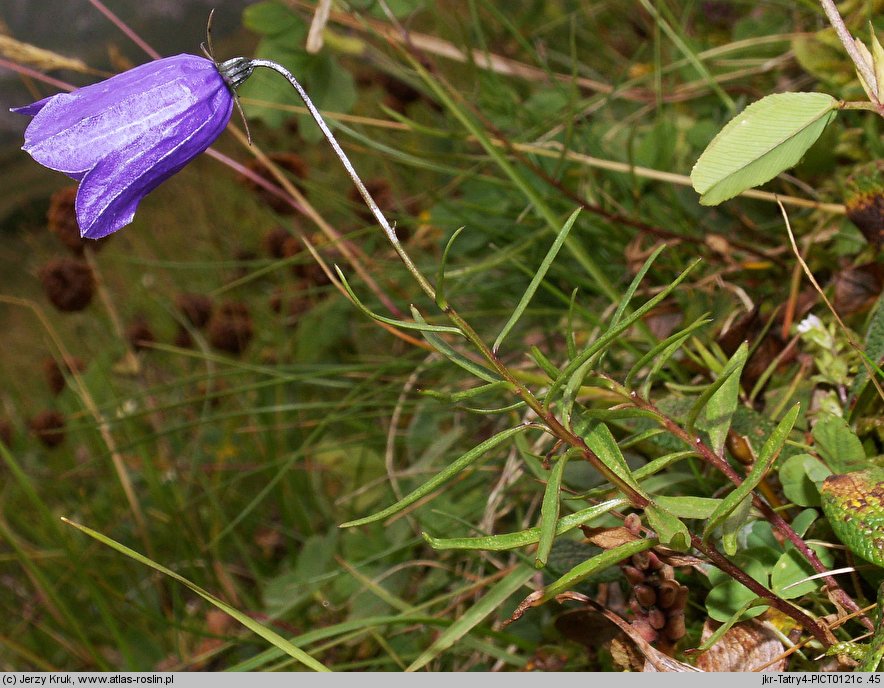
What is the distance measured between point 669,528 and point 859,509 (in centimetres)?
15

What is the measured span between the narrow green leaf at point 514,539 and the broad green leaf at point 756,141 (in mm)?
254

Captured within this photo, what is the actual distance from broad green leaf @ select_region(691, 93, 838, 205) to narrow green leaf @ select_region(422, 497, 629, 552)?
0.25 meters

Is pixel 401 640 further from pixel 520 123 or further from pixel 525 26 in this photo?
pixel 525 26

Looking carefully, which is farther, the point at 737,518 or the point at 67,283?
the point at 67,283

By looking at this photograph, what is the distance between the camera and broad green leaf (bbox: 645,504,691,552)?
539 mm

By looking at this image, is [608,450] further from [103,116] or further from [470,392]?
[103,116]

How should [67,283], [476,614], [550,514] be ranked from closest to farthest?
[550,514] < [476,614] < [67,283]

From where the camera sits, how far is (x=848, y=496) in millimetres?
601

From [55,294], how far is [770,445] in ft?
4.83

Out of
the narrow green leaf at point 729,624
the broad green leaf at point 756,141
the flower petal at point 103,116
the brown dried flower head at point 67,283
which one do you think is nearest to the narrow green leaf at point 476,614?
the narrow green leaf at point 729,624

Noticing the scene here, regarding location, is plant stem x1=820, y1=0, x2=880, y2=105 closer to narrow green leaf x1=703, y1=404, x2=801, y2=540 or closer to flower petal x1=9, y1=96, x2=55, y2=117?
narrow green leaf x1=703, y1=404, x2=801, y2=540

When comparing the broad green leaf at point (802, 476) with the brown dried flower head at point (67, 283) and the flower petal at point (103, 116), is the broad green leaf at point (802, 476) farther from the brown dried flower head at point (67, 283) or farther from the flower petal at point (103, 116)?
the brown dried flower head at point (67, 283)

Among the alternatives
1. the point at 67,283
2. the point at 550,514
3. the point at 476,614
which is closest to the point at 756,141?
the point at 550,514

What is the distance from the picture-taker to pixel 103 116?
61cm
